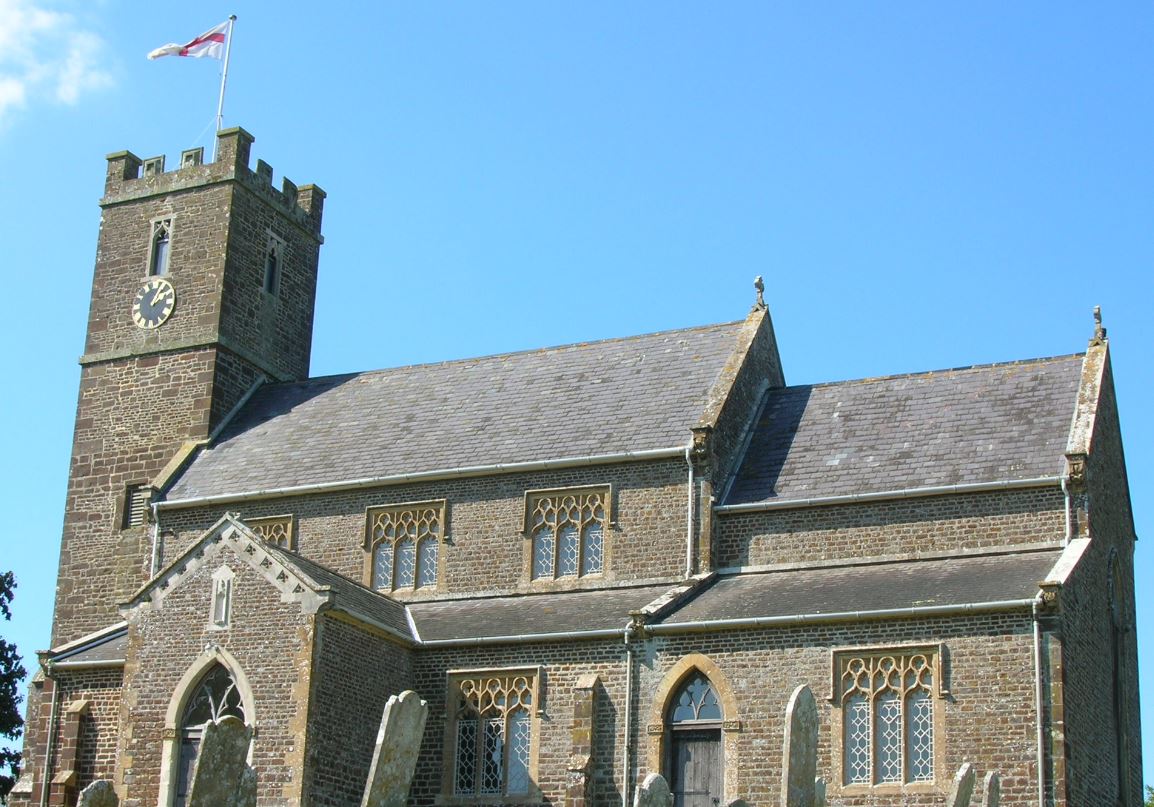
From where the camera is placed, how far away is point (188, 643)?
31266 millimetres

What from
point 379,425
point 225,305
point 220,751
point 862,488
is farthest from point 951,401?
point 220,751

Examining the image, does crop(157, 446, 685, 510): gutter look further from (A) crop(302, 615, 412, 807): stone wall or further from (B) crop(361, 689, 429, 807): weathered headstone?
(B) crop(361, 689, 429, 807): weathered headstone

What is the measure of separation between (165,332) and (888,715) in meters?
23.0

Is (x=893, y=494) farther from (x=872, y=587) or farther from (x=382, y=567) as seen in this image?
(x=382, y=567)

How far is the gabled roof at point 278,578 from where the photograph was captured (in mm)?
30344

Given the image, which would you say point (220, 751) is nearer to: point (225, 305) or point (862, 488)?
point (862, 488)

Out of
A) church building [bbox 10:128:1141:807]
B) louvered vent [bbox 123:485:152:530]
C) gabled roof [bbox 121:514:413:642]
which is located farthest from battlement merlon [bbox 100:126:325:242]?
gabled roof [bbox 121:514:413:642]

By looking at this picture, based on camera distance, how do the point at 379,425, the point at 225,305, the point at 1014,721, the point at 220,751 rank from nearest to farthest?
the point at 220,751
the point at 1014,721
the point at 379,425
the point at 225,305

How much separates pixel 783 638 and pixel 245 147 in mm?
22920

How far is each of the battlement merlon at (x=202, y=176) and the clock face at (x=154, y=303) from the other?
2777mm

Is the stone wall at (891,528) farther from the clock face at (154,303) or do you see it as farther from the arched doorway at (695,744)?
the clock face at (154,303)

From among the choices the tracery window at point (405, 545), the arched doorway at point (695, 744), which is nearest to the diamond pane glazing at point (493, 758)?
the arched doorway at point (695, 744)

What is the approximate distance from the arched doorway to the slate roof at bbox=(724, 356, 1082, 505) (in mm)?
4980

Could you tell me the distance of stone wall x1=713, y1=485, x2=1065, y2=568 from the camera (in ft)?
101
